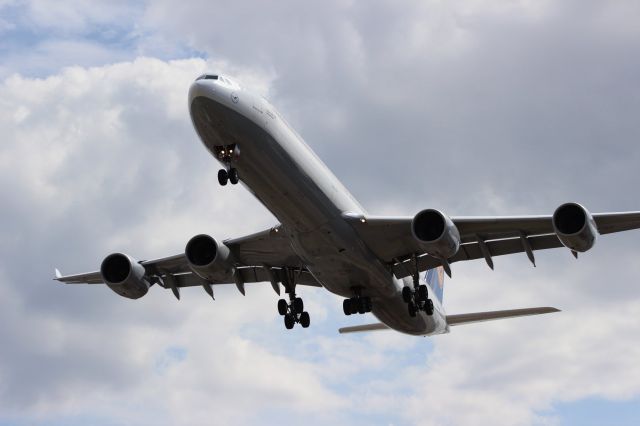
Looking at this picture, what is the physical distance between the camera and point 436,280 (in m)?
45.4

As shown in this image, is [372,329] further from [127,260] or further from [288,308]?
[127,260]

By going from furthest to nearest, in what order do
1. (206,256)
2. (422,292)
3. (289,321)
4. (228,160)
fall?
(289,321) → (422,292) → (206,256) → (228,160)

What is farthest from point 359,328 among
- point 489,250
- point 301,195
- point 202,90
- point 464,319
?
point 202,90

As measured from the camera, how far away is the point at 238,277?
39.2 m

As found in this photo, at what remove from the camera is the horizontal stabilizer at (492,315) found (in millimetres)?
36750

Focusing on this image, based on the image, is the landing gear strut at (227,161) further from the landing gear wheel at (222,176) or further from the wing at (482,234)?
the wing at (482,234)

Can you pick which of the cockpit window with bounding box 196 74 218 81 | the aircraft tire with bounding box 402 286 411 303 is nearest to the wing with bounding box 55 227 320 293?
the aircraft tire with bounding box 402 286 411 303

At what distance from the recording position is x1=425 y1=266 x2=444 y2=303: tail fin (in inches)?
1750

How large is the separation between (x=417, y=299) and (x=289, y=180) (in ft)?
28.6

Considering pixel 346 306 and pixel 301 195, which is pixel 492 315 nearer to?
pixel 346 306

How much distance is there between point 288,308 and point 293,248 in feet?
16.9

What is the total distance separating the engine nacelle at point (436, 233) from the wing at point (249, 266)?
15.7 ft

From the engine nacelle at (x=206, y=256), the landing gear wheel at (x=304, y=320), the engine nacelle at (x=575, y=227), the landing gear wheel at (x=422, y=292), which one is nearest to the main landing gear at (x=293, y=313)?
the landing gear wheel at (x=304, y=320)

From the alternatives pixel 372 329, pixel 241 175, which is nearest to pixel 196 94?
pixel 241 175
